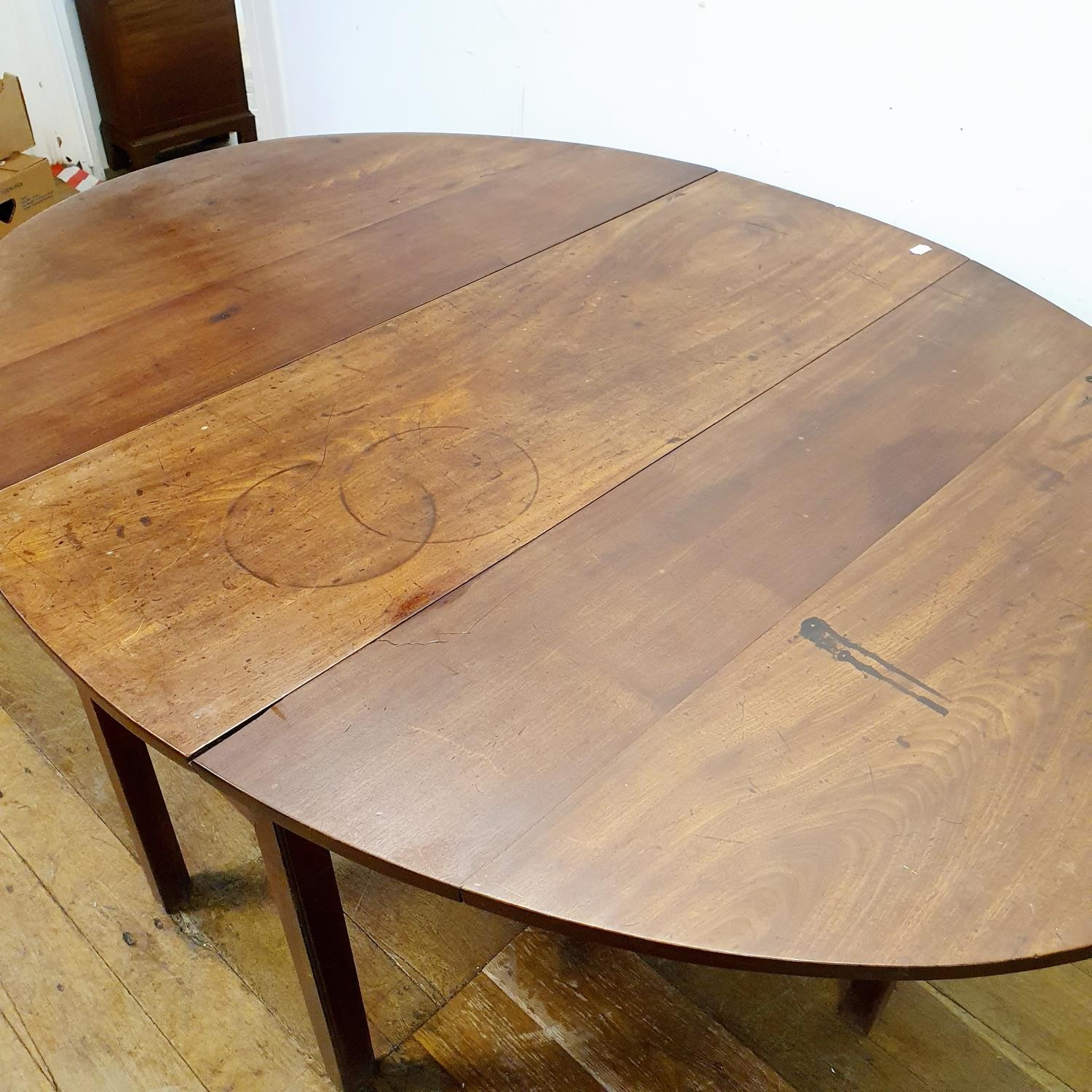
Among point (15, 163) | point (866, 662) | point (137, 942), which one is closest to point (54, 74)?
point (15, 163)

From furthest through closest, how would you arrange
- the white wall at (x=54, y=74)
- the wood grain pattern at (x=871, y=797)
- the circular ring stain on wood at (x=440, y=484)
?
the white wall at (x=54, y=74)
the circular ring stain on wood at (x=440, y=484)
the wood grain pattern at (x=871, y=797)

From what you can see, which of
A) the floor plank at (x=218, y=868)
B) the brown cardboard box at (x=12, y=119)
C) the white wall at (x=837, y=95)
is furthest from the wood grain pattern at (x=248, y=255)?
the brown cardboard box at (x=12, y=119)

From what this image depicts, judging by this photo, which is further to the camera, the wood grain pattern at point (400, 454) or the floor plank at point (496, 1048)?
the floor plank at point (496, 1048)

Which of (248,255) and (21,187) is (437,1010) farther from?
(21,187)

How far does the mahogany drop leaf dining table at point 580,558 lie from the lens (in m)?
0.61

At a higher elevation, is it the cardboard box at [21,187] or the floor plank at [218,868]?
the cardboard box at [21,187]

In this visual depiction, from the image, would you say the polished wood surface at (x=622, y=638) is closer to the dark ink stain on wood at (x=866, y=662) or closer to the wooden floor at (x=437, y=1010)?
the dark ink stain on wood at (x=866, y=662)

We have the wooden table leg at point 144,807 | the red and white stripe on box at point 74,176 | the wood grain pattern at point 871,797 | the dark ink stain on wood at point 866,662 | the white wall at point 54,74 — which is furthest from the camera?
the red and white stripe on box at point 74,176

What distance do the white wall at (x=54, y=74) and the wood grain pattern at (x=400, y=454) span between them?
89.3 inches

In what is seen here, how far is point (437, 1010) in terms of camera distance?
1.20 meters

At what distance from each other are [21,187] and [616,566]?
8.04 feet

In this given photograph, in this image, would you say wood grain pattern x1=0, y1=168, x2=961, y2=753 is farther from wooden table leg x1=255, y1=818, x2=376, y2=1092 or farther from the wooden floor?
the wooden floor

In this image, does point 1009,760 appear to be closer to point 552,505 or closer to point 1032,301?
point 552,505

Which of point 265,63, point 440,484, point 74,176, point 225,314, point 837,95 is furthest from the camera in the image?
point 74,176
